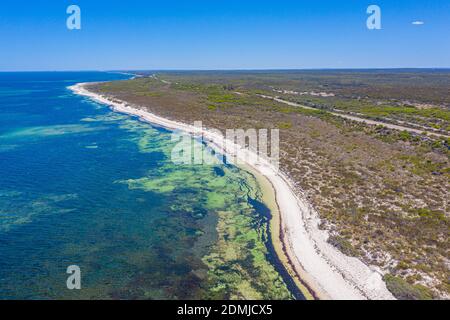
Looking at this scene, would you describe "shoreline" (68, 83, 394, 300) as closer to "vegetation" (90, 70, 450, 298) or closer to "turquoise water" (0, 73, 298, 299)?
"vegetation" (90, 70, 450, 298)

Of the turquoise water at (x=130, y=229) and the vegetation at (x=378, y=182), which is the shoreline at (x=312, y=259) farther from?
the turquoise water at (x=130, y=229)

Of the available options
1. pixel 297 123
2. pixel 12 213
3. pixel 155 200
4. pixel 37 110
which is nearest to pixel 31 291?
pixel 12 213

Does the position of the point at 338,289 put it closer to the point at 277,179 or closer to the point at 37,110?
the point at 277,179

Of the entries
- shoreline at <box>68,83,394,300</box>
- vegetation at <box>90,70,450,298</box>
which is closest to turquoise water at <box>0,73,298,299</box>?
shoreline at <box>68,83,394,300</box>

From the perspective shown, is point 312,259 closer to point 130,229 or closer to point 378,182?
point 130,229

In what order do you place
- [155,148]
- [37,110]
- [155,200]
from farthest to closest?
[37,110]
[155,148]
[155,200]

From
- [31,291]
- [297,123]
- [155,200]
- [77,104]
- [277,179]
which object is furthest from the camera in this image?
[77,104]

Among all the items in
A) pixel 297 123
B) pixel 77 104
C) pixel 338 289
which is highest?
pixel 77 104

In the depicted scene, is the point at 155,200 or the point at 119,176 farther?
the point at 119,176
